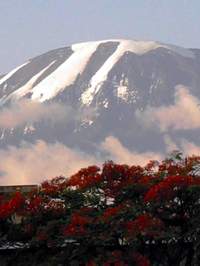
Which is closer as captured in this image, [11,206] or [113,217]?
[113,217]

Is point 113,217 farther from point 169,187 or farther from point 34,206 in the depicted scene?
point 34,206

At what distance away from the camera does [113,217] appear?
33.8 metres

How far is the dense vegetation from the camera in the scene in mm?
33844

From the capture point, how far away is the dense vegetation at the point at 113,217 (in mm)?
33844

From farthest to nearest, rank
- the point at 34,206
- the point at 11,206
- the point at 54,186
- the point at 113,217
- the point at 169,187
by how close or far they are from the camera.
→ the point at 54,186, the point at 34,206, the point at 11,206, the point at 169,187, the point at 113,217

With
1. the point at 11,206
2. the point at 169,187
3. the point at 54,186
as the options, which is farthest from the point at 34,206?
the point at 169,187

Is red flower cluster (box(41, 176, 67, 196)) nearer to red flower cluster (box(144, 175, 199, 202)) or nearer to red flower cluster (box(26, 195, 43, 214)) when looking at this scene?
red flower cluster (box(26, 195, 43, 214))

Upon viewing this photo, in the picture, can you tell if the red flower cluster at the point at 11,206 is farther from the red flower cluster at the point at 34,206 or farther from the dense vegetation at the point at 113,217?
the red flower cluster at the point at 34,206

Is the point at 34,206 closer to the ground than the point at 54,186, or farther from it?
closer to the ground

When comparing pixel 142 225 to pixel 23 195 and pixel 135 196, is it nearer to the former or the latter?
pixel 135 196

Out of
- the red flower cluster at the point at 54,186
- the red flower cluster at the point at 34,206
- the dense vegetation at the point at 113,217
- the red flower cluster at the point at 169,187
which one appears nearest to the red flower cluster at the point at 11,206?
the dense vegetation at the point at 113,217

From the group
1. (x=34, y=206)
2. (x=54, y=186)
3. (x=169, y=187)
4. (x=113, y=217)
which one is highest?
(x=54, y=186)

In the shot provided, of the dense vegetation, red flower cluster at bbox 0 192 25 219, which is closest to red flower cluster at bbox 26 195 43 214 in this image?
the dense vegetation

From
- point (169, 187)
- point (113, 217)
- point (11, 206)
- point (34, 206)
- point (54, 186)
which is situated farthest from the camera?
point (54, 186)
